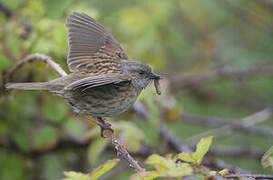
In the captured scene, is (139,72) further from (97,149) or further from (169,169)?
(169,169)

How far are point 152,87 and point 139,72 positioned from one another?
33 centimetres

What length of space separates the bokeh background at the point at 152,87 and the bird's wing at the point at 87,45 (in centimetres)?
27

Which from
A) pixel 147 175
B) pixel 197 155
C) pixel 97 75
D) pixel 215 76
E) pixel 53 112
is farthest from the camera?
pixel 215 76

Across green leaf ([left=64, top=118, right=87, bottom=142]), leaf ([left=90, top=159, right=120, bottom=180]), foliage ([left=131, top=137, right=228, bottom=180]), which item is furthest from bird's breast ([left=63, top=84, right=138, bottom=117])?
foliage ([left=131, top=137, right=228, bottom=180])

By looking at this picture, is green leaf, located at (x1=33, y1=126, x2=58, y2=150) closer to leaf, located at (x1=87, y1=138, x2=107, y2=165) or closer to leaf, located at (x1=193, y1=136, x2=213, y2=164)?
leaf, located at (x1=87, y1=138, x2=107, y2=165)

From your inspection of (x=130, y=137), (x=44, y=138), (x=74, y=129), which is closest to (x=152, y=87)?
(x=130, y=137)

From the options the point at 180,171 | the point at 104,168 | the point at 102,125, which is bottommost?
the point at 180,171

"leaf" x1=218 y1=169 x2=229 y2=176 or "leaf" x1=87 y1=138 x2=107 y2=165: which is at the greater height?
"leaf" x1=87 y1=138 x2=107 y2=165

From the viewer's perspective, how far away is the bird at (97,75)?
331cm

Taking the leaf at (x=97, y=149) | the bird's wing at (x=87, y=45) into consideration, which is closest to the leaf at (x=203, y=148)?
the bird's wing at (x=87, y=45)

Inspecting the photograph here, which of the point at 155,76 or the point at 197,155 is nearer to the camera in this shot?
the point at 197,155

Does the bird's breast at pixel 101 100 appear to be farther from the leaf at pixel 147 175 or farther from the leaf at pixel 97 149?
the leaf at pixel 147 175

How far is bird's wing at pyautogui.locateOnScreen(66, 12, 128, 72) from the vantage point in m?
3.62

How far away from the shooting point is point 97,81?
302 cm
